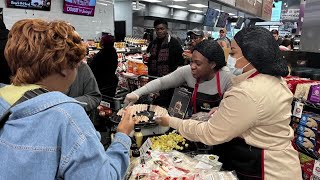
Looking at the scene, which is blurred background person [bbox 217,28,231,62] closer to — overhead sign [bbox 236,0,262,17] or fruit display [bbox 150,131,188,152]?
overhead sign [bbox 236,0,262,17]

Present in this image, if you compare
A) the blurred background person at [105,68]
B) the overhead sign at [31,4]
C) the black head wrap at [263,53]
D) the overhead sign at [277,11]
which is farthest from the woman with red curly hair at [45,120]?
the overhead sign at [277,11]

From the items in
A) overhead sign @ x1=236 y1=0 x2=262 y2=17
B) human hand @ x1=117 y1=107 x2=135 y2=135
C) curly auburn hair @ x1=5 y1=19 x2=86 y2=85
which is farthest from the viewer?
overhead sign @ x1=236 y1=0 x2=262 y2=17

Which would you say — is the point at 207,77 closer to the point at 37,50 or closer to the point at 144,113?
the point at 144,113

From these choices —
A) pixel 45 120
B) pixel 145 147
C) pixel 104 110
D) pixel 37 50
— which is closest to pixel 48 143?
pixel 45 120

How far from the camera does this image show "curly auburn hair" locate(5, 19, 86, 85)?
40.1 inches

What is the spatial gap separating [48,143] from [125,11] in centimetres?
1345

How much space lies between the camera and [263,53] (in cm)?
162

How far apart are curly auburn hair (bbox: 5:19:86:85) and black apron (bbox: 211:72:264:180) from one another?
118 centimetres

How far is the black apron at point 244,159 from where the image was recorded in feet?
5.69

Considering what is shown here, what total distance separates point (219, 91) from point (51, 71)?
185 cm

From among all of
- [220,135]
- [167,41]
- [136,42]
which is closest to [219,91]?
[220,135]

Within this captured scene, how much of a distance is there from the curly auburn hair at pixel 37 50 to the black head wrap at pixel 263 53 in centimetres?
109

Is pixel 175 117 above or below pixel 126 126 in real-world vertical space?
below

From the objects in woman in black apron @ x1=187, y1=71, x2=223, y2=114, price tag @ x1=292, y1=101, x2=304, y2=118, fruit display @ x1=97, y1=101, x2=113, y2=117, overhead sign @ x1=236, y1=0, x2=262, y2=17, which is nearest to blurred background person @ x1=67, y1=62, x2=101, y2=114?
fruit display @ x1=97, y1=101, x2=113, y2=117
